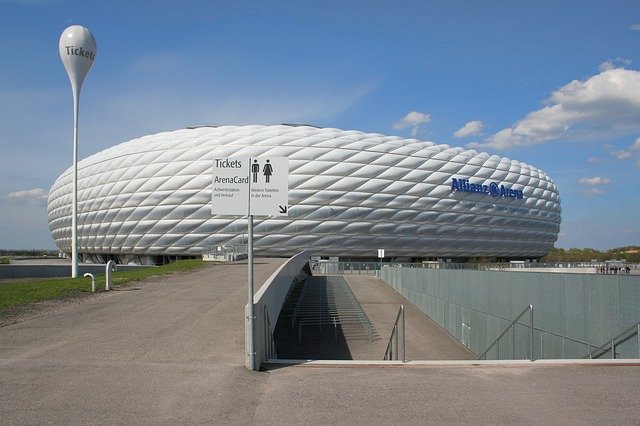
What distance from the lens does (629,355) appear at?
29.6 feet

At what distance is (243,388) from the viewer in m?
6.47

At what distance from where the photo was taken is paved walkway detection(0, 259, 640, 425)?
553 centimetres

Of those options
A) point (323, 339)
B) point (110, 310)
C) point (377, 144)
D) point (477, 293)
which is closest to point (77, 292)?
point (110, 310)

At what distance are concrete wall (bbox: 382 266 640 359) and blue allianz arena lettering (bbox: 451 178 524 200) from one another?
1901 inches

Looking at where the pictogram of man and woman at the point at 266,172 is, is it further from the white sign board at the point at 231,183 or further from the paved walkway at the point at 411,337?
the paved walkway at the point at 411,337

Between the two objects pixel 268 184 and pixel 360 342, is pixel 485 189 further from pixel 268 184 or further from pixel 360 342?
pixel 268 184

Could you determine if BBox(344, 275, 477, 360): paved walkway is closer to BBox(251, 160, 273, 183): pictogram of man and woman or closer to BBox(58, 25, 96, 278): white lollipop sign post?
BBox(251, 160, 273, 183): pictogram of man and woman

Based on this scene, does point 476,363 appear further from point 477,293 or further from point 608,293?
point 477,293

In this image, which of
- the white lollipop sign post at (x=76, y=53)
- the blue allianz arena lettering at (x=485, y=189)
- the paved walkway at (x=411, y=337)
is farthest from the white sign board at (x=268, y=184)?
the blue allianz arena lettering at (x=485, y=189)

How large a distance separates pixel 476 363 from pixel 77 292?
10.8m

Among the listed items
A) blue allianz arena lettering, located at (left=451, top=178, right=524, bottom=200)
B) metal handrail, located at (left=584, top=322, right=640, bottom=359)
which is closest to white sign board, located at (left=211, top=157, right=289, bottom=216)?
metal handrail, located at (left=584, top=322, right=640, bottom=359)

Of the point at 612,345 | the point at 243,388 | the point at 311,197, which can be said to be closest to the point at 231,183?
the point at 243,388

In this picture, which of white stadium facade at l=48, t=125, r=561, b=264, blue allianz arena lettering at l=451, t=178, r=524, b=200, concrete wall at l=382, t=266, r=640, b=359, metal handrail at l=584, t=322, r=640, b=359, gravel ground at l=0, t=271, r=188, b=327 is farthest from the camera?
blue allianz arena lettering at l=451, t=178, r=524, b=200

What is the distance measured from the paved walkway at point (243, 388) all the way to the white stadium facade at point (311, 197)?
166 feet
